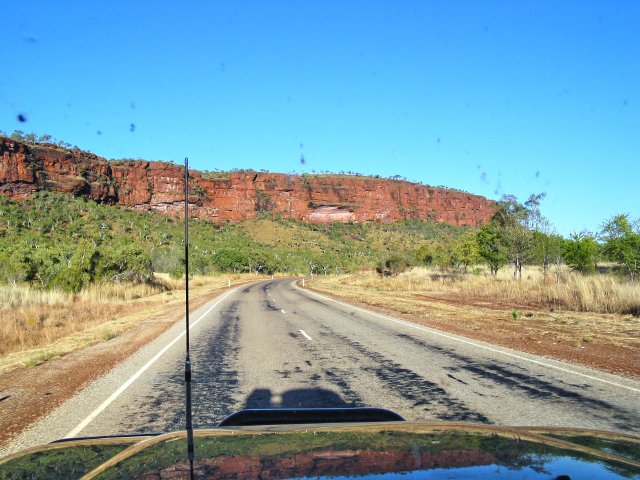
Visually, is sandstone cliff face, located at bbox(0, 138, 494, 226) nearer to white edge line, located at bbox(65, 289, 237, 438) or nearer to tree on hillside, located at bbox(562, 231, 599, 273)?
tree on hillside, located at bbox(562, 231, 599, 273)

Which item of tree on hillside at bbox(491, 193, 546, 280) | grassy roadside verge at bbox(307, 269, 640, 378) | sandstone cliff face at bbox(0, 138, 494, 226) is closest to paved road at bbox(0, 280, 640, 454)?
grassy roadside verge at bbox(307, 269, 640, 378)

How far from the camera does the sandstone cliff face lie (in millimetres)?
89250

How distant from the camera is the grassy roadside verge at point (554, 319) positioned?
11516mm

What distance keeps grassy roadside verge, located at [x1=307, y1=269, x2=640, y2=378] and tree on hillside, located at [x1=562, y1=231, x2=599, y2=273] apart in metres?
6.48

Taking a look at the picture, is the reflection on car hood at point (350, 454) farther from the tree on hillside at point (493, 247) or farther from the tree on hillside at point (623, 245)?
the tree on hillside at point (493, 247)

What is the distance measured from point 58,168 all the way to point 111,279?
229ft

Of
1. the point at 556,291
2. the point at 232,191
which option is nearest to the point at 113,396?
the point at 556,291

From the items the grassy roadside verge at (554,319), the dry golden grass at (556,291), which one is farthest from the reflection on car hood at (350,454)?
the dry golden grass at (556,291)

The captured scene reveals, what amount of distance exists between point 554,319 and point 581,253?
1986 cm

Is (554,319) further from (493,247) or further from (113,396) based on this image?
(493,247)

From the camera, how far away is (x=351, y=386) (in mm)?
7891

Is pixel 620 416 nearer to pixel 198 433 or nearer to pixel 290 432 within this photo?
pixel 290 432

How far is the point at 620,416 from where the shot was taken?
20.3ft

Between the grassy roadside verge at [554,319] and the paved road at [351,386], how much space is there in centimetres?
135
